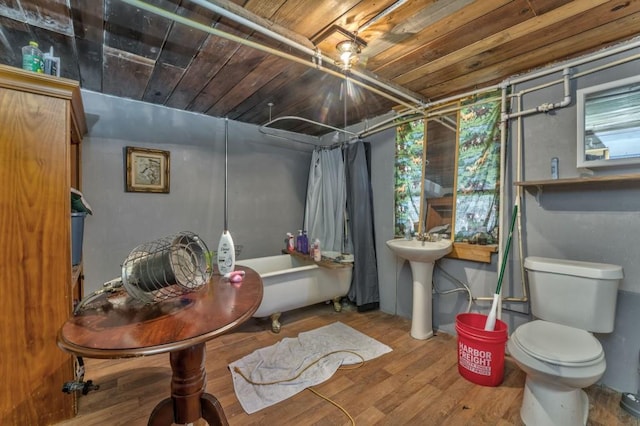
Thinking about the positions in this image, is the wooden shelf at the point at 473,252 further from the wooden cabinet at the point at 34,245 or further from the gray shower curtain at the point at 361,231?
the wooden cabinet at the point at 34,245

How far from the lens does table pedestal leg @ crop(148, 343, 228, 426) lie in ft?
3.33

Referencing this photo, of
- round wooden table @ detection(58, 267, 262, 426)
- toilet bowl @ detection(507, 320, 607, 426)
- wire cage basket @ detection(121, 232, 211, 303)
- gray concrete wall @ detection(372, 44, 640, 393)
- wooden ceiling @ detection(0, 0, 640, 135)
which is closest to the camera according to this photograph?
round wooden table @ detection(58, 267, 262, 426)

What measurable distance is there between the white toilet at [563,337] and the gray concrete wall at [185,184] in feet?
8.37

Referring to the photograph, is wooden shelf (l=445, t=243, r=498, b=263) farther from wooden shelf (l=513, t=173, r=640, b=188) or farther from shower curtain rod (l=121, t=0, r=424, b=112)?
shower curtain rod (l=121, t=0, r=424, b=112)

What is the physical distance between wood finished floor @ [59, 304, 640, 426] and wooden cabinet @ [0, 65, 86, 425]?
9.7 inches

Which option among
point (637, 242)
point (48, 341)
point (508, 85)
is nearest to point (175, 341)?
point (48, 341)

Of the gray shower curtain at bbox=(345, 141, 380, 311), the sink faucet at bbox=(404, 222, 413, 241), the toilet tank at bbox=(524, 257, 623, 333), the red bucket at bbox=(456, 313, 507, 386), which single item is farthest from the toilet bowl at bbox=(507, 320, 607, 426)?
the gray shower curtain at bbox=(345, 141, 380, 311)

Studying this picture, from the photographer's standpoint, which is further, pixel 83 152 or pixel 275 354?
pixel 83 152

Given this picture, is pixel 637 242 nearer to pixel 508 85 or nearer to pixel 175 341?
pixel 508 85

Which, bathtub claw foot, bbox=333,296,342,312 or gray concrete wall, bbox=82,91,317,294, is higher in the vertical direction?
gray concrete wall, bbox=82,91,317,294

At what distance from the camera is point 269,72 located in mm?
1992

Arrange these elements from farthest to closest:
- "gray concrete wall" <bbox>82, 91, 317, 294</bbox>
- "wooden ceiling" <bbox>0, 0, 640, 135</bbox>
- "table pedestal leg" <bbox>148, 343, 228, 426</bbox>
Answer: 1. "gray concrete wall" <bbox>82, 91, 317, 294</bbox>
2. "wooden ceiling" <bbox>0, 0, 640, 135</bbox>
3. "table pedestal leg" <bbox>148, 343, 228, 426</bbox>

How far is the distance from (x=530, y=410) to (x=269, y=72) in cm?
253

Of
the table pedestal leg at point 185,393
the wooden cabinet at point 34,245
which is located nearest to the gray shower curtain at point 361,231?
the table pedestal leg at point 185,393
